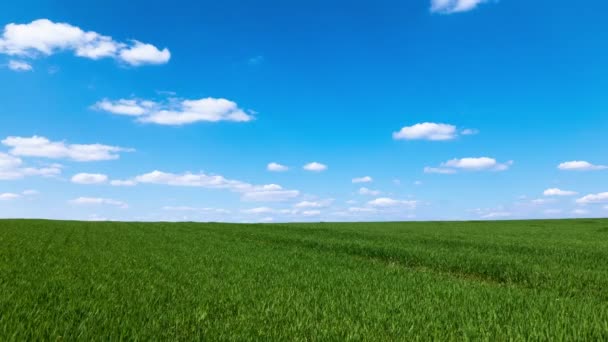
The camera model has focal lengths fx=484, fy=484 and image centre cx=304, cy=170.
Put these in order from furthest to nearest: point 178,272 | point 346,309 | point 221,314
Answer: point 178,272 < point 346,309 < point 221,314

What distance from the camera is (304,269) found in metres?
14.0

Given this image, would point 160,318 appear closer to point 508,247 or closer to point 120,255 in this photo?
point 120,255

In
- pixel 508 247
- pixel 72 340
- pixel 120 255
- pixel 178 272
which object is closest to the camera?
pixel 72 340

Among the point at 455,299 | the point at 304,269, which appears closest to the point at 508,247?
the point at 304,269

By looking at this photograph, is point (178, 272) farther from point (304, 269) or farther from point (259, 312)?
point (259, 312)

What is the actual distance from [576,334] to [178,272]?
914 cm

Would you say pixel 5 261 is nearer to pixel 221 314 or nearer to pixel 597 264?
pixel 221 314

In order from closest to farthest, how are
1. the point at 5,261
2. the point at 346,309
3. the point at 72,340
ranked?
the point at 72,340, the point at 346,309, the point at 5,261

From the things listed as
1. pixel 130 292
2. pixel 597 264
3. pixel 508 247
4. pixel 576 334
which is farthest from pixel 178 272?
pixel 508 247

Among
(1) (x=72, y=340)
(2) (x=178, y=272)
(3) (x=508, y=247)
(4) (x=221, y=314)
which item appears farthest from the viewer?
(3) (x=508, y=247)

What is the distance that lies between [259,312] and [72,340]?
294 centimetres

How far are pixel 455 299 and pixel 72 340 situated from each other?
22.5 feet

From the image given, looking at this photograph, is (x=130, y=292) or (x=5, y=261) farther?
(x=5, y=261)

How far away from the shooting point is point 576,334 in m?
6.81
